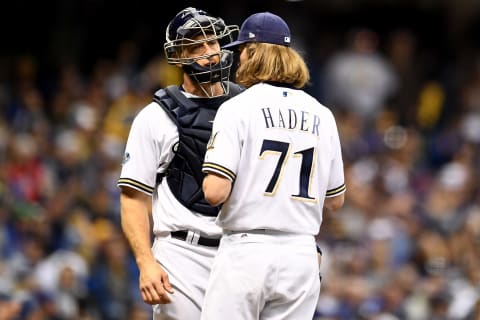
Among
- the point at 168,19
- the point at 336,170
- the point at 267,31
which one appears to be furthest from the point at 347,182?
the point at 267,31

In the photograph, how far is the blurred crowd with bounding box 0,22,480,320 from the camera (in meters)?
9.52

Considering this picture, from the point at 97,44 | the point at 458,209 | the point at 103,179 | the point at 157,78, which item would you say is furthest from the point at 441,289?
the point at 97,44

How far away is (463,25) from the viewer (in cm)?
1526

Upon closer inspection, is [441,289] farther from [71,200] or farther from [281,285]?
[281,285]

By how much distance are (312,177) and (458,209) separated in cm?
715

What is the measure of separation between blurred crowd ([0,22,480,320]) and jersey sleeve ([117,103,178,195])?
3597mm

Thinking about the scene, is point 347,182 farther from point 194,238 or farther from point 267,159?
point 267,159

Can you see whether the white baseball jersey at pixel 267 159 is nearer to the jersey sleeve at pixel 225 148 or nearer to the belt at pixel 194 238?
the jersey sleeve at pixel 225 148

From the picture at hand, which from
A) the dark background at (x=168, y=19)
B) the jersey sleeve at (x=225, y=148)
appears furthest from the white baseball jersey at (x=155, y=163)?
the dark background at (x=168, y=19)

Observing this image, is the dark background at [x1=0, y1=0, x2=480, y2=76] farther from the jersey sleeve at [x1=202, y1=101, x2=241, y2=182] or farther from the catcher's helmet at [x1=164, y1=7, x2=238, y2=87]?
the jersey sleeve at [x1=202, y1=101, x2=241, y2=182]

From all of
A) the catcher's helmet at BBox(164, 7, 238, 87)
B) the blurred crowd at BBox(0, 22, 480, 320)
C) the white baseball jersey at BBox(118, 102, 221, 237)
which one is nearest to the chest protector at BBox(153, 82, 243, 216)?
the white baseball jersey at BBox(118, 102, 221, 237)

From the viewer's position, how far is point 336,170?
4.65 metres

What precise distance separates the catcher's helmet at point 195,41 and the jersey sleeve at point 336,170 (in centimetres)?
53

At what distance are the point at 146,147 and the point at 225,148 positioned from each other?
0.50 meters
